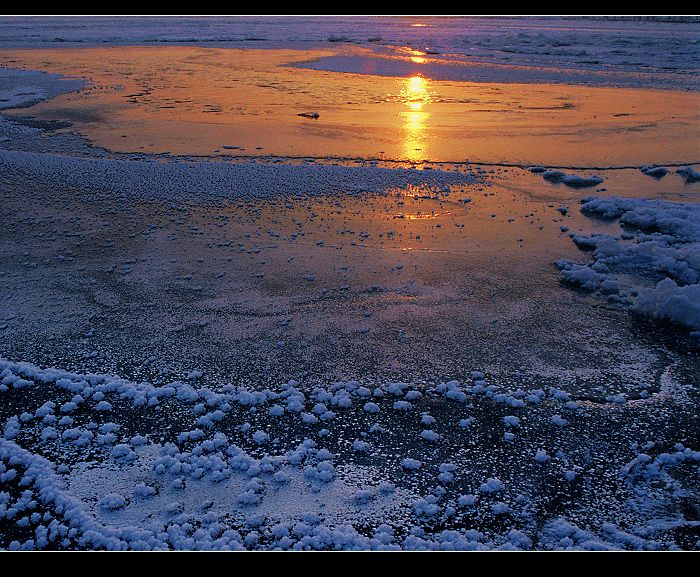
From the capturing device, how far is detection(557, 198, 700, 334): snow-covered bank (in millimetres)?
4375

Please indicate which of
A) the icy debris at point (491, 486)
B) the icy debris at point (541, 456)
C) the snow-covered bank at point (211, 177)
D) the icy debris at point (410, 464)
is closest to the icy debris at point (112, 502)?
the icy debris at point (410, 464)

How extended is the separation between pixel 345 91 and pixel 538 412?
1173 cm

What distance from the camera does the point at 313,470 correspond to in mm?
2930

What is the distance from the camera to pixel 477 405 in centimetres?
343

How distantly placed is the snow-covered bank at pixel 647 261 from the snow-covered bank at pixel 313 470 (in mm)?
1399

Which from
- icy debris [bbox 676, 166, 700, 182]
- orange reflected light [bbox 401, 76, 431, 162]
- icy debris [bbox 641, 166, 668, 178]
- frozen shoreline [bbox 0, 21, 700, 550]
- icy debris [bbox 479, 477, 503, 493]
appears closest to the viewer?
frozen shoreline [bbox 0, 21, 700, 550]

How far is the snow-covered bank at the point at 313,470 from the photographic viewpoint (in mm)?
2596

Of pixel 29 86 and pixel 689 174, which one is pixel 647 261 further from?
pixel 29 86

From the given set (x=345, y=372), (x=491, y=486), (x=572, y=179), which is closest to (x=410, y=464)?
(x=491, y=486)

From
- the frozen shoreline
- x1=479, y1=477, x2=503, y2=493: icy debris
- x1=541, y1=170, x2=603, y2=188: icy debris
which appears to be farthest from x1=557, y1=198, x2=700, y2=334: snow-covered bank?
x1=479, y1=477, x2=503, y2=493: icy debris

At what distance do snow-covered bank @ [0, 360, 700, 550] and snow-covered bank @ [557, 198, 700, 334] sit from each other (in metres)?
1.40

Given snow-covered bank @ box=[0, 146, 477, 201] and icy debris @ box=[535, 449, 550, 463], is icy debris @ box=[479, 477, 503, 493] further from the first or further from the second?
snow-covered bank @ box=[0, 146, 477, 201]

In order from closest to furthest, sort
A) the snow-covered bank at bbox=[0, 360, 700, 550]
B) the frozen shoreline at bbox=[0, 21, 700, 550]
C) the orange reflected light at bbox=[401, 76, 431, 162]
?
the snow-covered bank at bbox=[0, 360, 700, 550], the frozen shoreline at bbox=[0, 21, 700, 550], the orange reflected light at bbox=[401, 76, 431, 162]

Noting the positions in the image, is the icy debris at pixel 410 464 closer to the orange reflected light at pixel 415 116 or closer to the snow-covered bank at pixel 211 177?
the snow-covered bank at pixel 211 177
